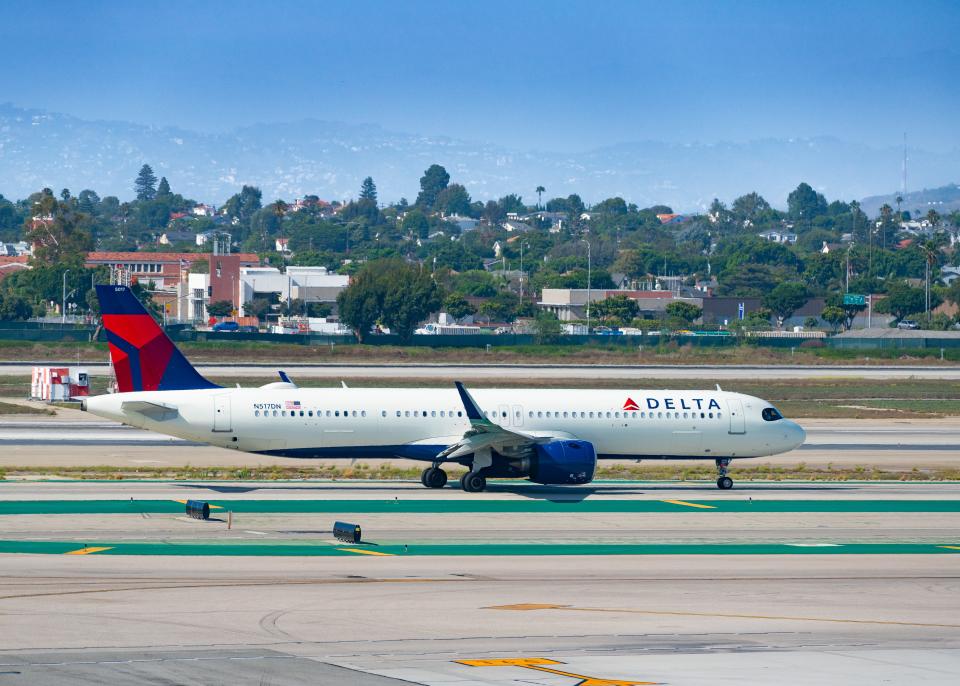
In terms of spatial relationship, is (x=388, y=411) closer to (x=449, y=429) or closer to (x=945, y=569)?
(x=449, y=429)

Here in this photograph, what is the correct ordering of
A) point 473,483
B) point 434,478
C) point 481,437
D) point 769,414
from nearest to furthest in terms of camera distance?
point 481,437, point 473,483, point 434,478, point 769,414

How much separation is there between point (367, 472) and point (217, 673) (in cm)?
2791

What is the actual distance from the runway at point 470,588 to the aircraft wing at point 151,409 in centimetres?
225

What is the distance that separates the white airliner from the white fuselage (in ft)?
0.11

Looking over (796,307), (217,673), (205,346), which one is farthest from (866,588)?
(796,307)

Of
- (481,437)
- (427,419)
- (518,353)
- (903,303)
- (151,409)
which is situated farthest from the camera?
(903,303)

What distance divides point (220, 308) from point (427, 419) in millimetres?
135474

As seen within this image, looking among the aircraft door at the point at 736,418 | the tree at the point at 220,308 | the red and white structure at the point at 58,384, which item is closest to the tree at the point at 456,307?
the tree at the point at 220,308

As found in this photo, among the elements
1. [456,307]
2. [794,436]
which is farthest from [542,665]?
[456,307]

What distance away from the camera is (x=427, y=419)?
4309cm

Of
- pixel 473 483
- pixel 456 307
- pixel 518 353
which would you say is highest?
pixel 456 307

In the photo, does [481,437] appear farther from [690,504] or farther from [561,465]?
[690,504]

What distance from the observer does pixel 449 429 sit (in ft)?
142

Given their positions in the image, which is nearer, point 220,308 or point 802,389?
point 802,389
